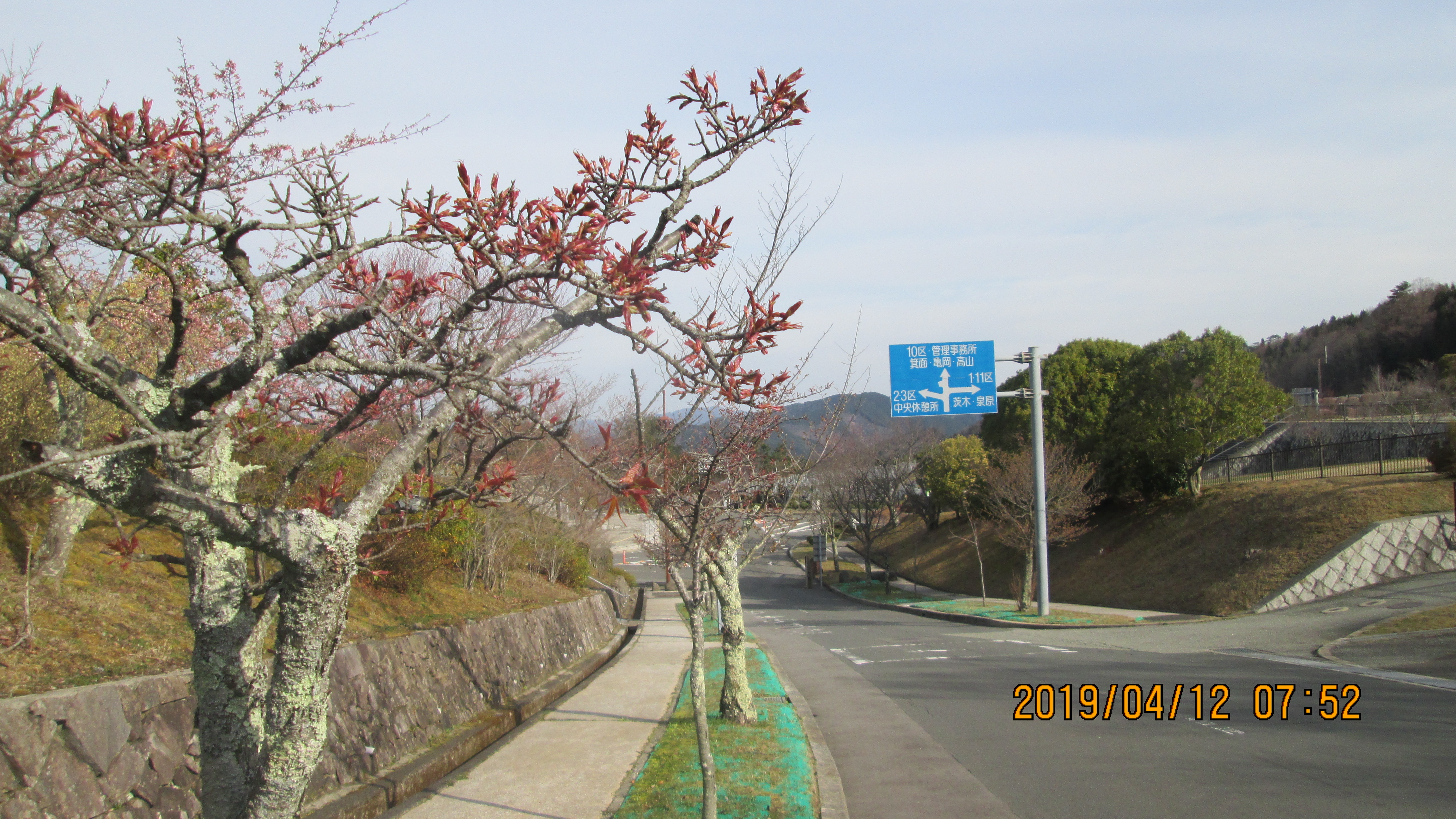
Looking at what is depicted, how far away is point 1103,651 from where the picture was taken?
14.5 m

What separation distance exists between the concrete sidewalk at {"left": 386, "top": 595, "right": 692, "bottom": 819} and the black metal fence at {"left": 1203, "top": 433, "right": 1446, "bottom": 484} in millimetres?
21138

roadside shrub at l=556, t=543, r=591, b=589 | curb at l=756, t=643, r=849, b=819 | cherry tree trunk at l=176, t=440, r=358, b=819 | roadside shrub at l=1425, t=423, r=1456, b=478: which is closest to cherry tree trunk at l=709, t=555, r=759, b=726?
curb at l=756, t=643, r=849, b=819

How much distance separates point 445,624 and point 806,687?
560 centimetres

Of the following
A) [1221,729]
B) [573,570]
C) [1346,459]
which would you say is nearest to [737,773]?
[1221,729]

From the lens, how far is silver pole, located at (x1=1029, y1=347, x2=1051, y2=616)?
66.4 feet

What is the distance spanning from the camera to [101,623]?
6.48 m

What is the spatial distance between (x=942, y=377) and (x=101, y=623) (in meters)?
15.4

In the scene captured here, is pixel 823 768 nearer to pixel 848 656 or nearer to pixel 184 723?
pixel 184 723

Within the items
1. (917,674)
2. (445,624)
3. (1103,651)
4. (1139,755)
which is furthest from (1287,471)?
(445,624)

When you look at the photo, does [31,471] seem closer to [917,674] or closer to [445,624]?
[445,624]

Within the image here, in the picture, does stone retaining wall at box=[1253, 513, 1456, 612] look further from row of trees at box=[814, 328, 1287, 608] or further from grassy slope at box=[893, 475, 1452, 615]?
row of trees at box=[814, 328, 1287, 608]

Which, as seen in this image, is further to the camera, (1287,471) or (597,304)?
(1287,471)

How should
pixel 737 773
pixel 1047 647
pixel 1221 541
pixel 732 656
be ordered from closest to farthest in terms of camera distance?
1. pixel 737 773
2. pixel 732 656
3. pixel 1047 647
4. pixel 1221 541
